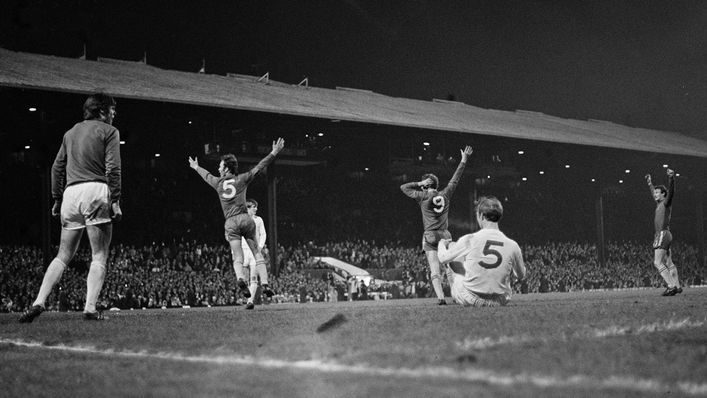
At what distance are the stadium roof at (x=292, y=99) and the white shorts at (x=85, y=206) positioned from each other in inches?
534

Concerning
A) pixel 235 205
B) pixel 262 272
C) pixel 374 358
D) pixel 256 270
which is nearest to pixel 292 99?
pixel 256 270

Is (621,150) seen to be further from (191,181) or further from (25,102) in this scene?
(25,102)

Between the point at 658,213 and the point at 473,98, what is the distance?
1199 inches

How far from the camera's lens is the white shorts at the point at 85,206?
7.61m

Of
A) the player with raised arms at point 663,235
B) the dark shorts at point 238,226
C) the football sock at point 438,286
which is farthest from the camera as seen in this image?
the player with raised arms at point 663,235

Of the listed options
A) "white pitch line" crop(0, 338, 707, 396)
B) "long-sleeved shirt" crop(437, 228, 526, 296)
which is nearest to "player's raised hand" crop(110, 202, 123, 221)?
"long-sleeved shirt" crop(437, 228, 526, 296)

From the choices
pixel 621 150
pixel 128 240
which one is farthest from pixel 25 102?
pixel 621 150

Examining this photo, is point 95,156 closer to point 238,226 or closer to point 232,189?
point 232,189

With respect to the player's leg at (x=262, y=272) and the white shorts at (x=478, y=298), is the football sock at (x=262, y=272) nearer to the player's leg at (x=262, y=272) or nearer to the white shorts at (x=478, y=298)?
the player's leg at (x=262, y=272)

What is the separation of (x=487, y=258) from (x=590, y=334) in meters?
2.86

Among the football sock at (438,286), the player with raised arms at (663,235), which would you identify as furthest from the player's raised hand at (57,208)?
the player with raised arms at (663,235)

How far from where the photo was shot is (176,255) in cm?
2808

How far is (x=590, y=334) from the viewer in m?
5.45

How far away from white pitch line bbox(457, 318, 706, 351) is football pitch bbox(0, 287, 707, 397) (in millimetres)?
13
